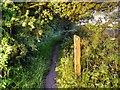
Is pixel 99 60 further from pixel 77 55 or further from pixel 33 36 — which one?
pixel 33 36

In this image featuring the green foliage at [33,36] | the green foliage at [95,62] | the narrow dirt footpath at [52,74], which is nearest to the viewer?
the green foliage at [33,36]

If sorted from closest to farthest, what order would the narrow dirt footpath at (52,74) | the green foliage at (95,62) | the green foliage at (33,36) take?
the green foliage at (33,36) < the narrow dirt footpath at (52,74) < the green foliage at (95,62)

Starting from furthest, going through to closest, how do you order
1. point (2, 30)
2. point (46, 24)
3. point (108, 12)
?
point (108, 12), point (46, 24), point (2, 30)

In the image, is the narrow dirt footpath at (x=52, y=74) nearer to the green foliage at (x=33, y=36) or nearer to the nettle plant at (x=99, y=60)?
the green foliage at (x=33, y=36)

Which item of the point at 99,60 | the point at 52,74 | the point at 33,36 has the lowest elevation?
the point at 52,74

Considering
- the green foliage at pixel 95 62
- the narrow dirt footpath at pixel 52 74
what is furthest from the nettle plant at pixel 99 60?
the narrow dirt footpath at pixel 52 74

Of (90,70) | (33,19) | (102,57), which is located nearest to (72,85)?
(90,70)

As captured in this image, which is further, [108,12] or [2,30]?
[108,12]

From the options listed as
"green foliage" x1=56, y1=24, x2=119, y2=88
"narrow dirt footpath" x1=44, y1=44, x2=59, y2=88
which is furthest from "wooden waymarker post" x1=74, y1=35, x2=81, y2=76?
"narrow dirt footpath" x1=44, y1=44, x2=59, y2=88

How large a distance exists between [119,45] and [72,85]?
0.64m

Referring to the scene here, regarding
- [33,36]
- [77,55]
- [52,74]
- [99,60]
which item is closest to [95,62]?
[99,60]

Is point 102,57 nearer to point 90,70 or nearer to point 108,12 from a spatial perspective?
point 90,70

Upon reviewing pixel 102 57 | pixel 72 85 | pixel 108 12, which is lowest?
pixel 72 85

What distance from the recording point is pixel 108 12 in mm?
2852
